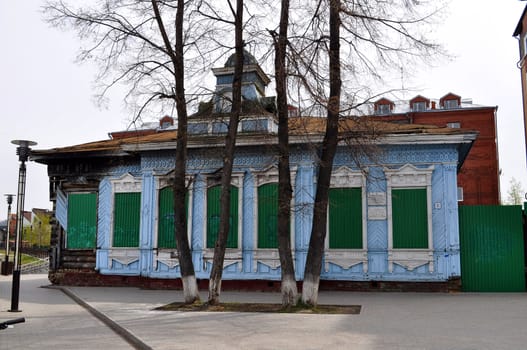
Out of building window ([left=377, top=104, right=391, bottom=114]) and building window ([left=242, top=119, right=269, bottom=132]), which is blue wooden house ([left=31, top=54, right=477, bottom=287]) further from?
building window ([left=377, top=104, right=391, bottom=114])

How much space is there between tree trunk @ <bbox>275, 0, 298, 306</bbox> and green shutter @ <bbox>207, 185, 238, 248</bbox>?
446cm

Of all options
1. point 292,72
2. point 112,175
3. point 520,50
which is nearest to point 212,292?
point 292,72

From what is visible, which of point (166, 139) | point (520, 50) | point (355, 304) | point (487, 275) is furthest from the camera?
point (520, 50)

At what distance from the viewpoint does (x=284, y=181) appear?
11906 millimetres

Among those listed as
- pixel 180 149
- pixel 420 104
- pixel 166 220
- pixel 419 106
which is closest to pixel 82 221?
pixel 166 220

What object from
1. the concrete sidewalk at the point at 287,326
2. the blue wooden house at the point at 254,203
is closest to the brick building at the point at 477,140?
the blue wooden house at the point at 254,203

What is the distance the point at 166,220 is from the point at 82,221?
3.44 meters

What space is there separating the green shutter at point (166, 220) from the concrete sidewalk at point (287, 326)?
347 centimetres

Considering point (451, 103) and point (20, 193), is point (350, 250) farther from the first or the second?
point (451, 103)

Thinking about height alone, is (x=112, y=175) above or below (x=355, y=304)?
above

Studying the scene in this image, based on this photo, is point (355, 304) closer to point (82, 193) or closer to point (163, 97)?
point (163, 97)

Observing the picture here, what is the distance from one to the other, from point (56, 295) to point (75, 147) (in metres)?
5.91

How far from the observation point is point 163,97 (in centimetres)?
1284

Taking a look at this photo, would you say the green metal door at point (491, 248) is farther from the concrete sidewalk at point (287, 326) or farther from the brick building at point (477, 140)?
the brick building at point (477, 140)
